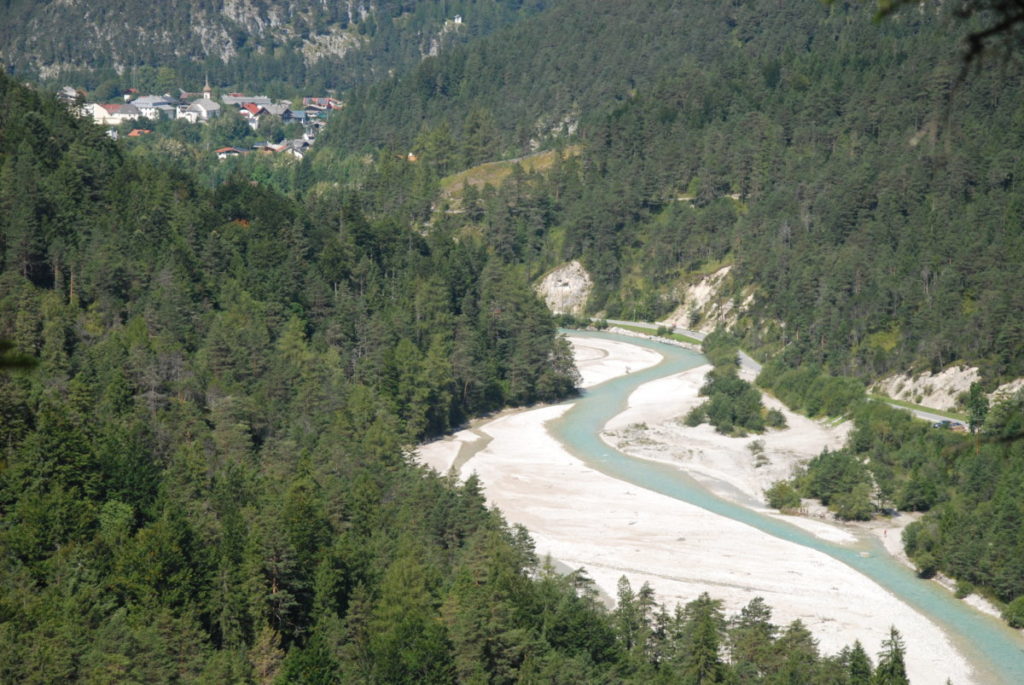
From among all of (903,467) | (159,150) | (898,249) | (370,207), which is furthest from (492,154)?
(903,467)

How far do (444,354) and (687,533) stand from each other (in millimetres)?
37844

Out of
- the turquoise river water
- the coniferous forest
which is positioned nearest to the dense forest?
the coniferous forest

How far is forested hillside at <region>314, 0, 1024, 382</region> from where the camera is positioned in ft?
310

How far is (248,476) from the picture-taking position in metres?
56.1

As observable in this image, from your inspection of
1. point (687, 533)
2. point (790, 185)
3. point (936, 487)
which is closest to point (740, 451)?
point (936, 487)

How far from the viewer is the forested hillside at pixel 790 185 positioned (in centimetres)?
9444

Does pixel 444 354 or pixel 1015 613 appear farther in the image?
pixel 444 354

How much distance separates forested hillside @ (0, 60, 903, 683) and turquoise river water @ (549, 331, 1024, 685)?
21.9ft

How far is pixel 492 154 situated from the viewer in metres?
183

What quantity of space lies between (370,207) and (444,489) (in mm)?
108000

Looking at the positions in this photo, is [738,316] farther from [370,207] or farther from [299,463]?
[299,463]

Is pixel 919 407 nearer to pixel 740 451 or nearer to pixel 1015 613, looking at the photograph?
pixel 740 451

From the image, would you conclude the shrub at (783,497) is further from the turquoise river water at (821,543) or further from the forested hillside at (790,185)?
the forested hillside at (790,185)

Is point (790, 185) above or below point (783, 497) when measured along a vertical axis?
above
